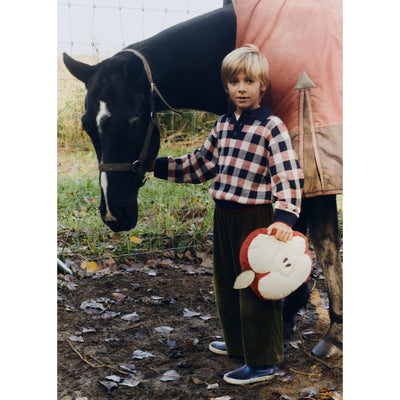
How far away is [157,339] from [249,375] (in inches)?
21.8

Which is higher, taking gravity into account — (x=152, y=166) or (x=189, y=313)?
(x=152, y=166)

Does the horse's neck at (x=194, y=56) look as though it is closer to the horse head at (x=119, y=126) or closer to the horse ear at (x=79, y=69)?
the horse head at (x=119, y=126)

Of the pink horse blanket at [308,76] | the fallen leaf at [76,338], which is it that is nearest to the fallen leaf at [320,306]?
the pink horse blanket at [308,76]

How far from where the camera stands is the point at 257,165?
2137mm

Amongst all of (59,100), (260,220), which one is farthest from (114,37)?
(260,220)

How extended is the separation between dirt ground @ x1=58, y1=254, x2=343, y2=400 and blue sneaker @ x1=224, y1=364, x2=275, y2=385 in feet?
0.09

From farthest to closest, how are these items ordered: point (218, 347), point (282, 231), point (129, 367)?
point (218, 347), point (129, 367), point (282, 231)

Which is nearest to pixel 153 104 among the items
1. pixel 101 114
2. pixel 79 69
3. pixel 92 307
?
pixel 101 114

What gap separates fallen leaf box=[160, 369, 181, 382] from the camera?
2314 millimetres

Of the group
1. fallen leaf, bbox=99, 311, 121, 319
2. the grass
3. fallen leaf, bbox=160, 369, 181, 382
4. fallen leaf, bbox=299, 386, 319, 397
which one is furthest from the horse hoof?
fallen leaf, bbox=99, 311, 121, 319

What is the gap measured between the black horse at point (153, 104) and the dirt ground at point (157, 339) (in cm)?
16

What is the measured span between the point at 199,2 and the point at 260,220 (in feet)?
3.70

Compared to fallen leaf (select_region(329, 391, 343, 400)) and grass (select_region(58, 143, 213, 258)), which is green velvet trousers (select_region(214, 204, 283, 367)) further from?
grass (select_region(58, 143, 213, 258))

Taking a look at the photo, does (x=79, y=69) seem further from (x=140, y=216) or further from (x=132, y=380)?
(x=132, y=380)
